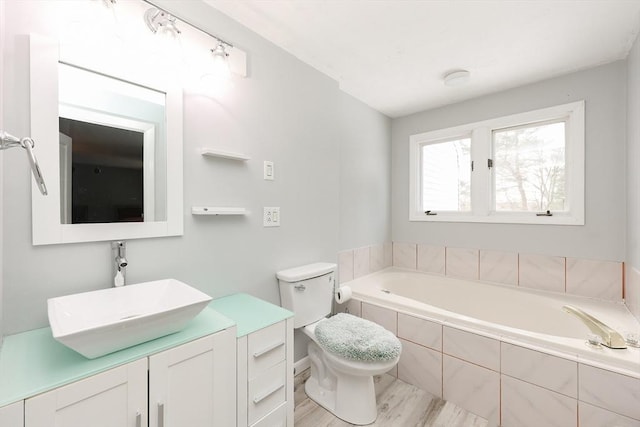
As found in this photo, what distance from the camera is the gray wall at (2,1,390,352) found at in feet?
3.19

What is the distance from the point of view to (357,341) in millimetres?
1502

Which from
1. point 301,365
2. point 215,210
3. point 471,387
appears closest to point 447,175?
point 471,387

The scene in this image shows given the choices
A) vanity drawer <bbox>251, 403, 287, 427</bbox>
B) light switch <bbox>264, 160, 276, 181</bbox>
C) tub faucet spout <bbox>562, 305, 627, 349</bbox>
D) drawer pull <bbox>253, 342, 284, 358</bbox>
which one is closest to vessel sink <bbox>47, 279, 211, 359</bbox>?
drawer pull <bbox>253, 342, 284, 358</bbox>

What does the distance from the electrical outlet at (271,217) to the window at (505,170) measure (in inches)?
68.6

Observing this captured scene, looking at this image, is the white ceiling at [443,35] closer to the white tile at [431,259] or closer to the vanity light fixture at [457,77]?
the vanity light fixture at [457,77]

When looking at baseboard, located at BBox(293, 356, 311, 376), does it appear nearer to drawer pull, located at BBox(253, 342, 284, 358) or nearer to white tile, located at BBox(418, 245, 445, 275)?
drawer pull, located at BBox(253, 342, 284, 358)

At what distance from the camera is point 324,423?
5.02 feet

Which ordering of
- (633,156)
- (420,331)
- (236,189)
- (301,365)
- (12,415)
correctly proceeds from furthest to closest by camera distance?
(301,365) → (420,331) → (633,156) → (236,189) → (12,415)

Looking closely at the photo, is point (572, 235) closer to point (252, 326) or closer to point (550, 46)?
point (550, 46)

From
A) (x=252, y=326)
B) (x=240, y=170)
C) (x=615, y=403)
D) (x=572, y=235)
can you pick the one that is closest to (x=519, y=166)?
(x=572, y=235)

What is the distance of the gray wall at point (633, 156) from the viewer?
1.64 m

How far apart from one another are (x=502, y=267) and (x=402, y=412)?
154 cm

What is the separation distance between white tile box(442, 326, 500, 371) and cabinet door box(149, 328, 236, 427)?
132cm

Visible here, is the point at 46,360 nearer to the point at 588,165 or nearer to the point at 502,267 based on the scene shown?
the point at 502,267
